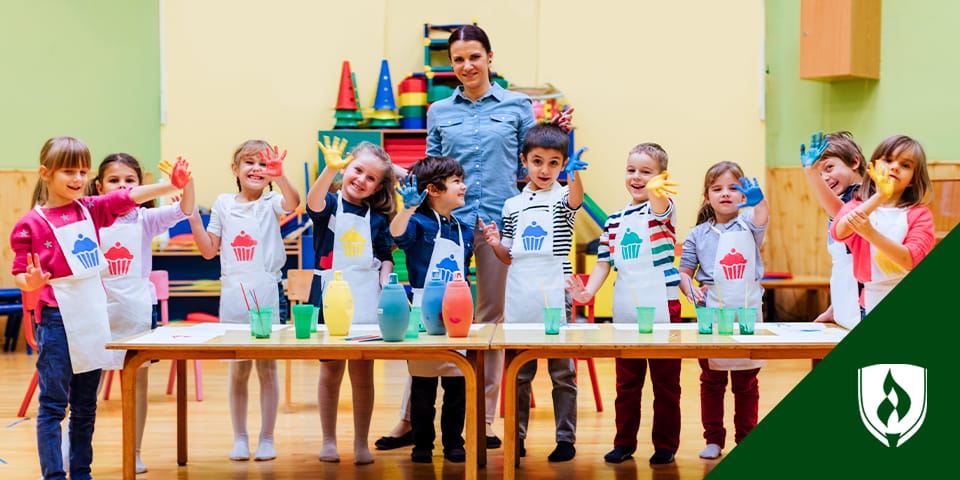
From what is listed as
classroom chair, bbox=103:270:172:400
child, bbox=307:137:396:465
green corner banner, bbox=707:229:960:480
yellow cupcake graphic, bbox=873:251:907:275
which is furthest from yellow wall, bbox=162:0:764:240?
green corner banner, bbox=707:229:960:480

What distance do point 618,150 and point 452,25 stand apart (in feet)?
5.33

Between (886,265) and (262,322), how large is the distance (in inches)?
83.2

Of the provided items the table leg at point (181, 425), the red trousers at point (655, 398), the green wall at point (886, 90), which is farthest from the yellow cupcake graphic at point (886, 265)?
the green wall at point (886, 90)

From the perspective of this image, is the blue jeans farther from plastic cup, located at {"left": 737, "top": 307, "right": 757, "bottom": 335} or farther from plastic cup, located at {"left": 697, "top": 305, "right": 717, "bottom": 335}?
plastic cup, located at {"left": 737, "top": 307, "right": 757, "bottom": 335}

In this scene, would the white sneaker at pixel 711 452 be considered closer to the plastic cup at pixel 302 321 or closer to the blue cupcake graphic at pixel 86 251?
the plastic cup at pixel 302 321

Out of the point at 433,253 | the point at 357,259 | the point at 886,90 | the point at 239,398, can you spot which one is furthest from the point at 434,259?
the point at 886,90

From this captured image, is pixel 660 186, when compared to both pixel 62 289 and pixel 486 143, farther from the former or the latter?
pixel 62 289

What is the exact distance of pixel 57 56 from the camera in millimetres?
7930

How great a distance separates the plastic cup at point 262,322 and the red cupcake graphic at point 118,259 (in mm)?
939

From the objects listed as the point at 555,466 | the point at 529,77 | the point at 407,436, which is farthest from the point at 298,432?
the point at 529,77

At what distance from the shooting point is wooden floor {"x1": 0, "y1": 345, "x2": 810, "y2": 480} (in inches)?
155

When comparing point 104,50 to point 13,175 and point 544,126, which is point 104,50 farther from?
point 544,126

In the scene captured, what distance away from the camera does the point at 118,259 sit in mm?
4004

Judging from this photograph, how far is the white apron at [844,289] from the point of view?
368 centimetres
